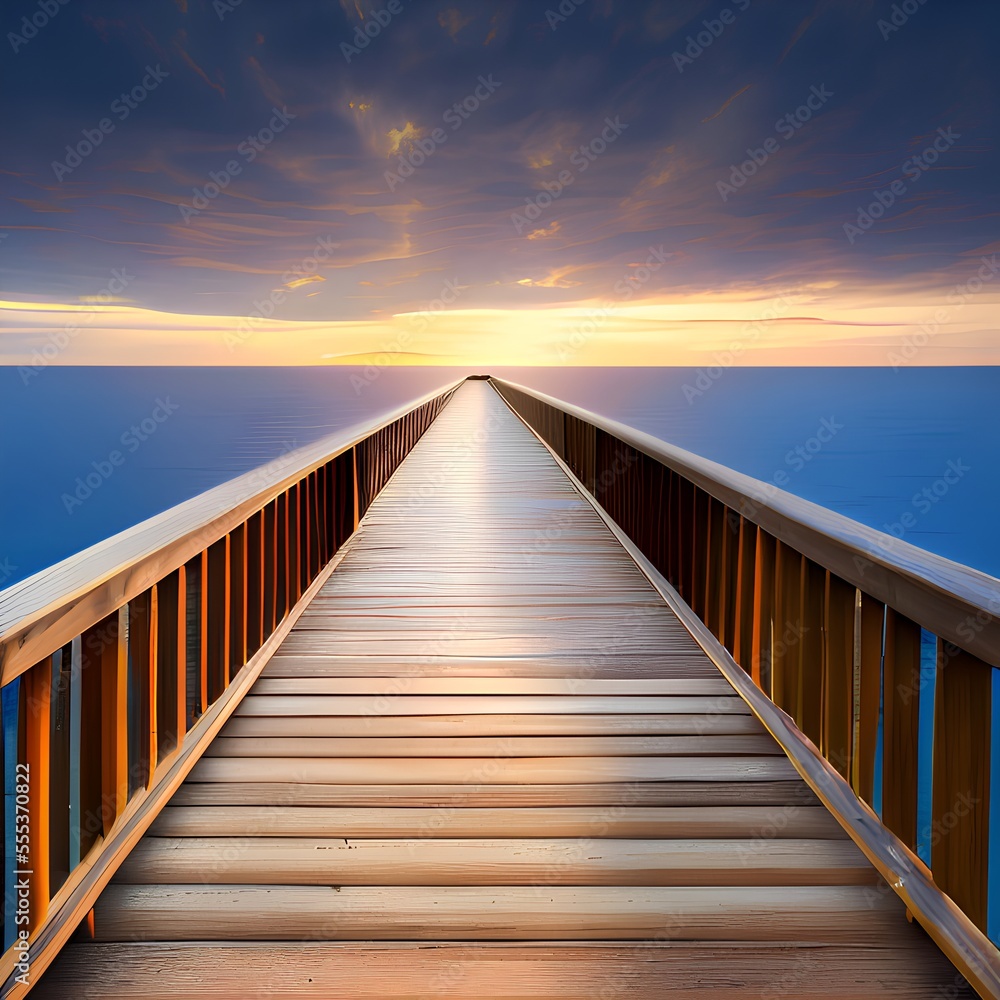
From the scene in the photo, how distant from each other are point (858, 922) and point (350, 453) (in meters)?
4.27

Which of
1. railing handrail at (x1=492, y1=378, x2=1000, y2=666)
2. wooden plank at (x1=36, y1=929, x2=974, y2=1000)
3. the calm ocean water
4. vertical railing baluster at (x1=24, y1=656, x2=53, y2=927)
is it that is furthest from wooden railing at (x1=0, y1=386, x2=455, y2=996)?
the calm ocean water

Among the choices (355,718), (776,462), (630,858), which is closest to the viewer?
(630,858)

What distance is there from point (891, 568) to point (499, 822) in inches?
43.1

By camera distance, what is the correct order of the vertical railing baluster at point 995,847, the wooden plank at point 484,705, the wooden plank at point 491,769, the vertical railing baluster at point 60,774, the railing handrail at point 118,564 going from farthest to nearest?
the vertical railing baluster at point 995,847, the wooden plank at point 484,705, the wooden plank at point 491,769, the vertical railing baluster at point 60,774, the railing handrail at point 118,564

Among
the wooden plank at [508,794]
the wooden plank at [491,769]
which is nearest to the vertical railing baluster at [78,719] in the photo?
the wooden plank at [508,794]

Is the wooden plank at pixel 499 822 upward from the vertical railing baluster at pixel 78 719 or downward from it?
downward

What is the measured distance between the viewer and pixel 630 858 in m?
1.79

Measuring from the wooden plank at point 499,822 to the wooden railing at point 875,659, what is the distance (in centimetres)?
17

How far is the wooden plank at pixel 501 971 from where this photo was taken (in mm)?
1400

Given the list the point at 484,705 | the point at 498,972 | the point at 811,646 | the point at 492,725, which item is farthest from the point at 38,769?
the point at 811,646

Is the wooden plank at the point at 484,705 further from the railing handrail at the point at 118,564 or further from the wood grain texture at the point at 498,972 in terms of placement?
the wood grain texture at the point at 498,972

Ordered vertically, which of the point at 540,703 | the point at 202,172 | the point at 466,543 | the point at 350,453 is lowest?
the point at 540,703

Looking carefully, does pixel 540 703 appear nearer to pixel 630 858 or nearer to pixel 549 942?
pixel 630 858

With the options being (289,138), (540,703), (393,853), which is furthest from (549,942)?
(289,138)
